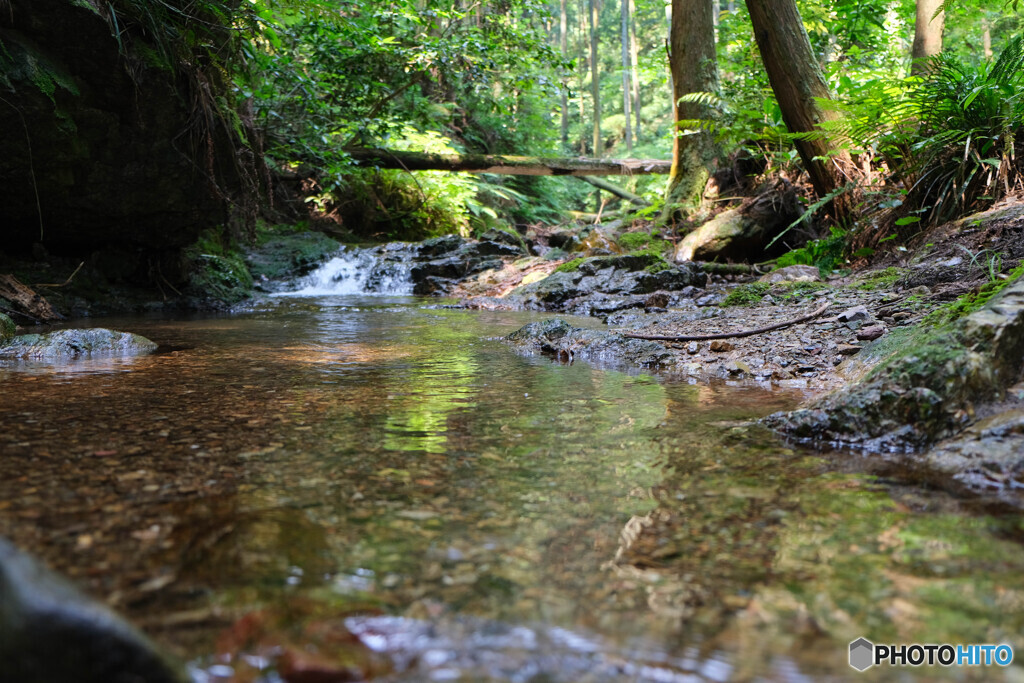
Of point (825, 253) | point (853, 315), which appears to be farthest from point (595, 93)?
point (853, 315)

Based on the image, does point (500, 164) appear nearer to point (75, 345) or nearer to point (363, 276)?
point (363, 276)

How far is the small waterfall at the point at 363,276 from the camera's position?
1079 cm

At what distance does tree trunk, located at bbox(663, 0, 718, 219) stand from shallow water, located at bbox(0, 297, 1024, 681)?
8.39m

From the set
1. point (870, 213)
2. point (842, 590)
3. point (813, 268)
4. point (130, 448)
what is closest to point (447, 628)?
point (842, 590)

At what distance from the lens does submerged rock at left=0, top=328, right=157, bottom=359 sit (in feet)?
14.2

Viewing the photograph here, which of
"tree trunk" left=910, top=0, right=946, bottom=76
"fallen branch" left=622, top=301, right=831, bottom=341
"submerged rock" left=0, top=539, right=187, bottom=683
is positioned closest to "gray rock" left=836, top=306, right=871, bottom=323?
"fallen branch" left=622, top=301, right=831, bottom=341

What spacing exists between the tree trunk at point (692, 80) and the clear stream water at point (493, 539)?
8.39m

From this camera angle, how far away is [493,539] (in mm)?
1560

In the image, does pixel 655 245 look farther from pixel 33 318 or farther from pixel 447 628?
pixel 447 628

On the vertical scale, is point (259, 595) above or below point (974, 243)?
below

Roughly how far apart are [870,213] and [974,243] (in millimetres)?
1938

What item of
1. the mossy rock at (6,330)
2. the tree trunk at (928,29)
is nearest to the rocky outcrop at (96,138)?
the mossy rock at (6,330)

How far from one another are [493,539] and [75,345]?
4.17 metres

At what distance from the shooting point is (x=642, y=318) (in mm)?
6023
